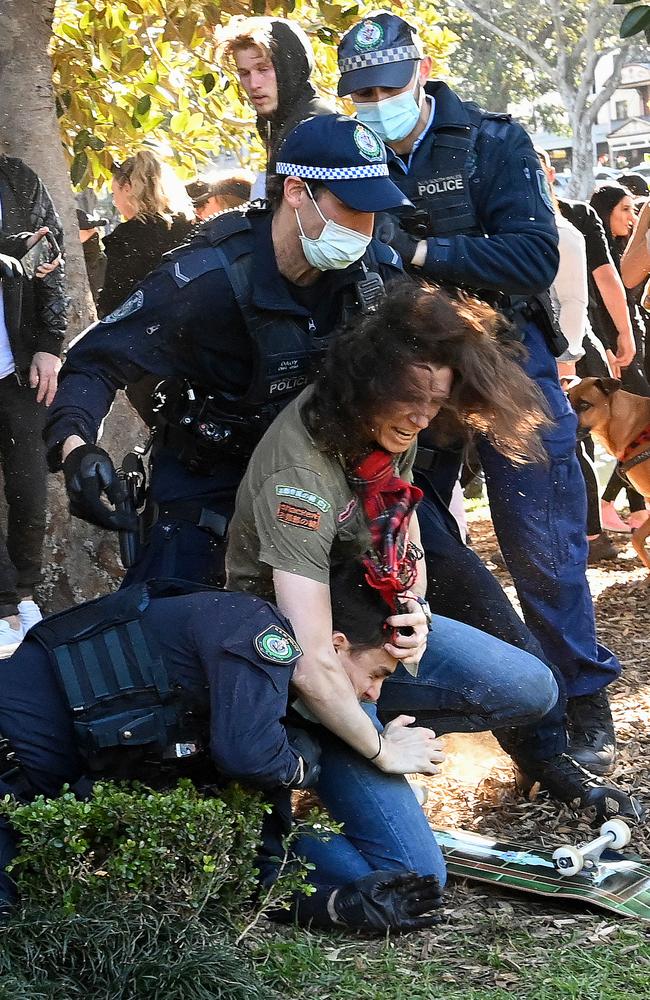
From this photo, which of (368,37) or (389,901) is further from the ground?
(368,37)

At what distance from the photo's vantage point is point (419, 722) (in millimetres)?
3713

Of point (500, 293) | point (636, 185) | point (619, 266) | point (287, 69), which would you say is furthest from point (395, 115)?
point (636, 185)

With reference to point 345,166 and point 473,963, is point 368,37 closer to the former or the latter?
point 345,166

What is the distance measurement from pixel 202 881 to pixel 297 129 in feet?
5.95

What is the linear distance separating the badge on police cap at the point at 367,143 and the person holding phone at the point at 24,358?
2231 mm

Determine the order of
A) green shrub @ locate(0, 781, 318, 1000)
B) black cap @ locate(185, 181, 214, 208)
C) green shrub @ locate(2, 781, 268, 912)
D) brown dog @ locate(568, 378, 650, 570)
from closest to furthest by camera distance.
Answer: green shrub @ locate(0, 781, 318, 1000) → green shrub @ locate(2, 781, 268, 912) → brown dog @ locate(568, 378, 650, 570) → black cap @ locate(185, 181, 214, 208)

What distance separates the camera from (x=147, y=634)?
2.95 metres

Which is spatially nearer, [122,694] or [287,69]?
[122,694]

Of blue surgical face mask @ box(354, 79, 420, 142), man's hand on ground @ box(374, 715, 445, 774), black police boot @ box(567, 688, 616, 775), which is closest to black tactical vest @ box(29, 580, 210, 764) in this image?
man's hand on ground @ box(374, 715, 445, 774)

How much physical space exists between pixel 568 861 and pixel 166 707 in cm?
119

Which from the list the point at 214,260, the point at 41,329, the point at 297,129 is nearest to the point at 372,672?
the point at 214,260

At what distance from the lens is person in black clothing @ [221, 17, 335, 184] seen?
469cm

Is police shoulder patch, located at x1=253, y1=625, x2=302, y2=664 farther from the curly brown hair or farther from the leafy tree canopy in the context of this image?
the leafy tree canopy

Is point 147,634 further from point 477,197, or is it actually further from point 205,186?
point 205,186
